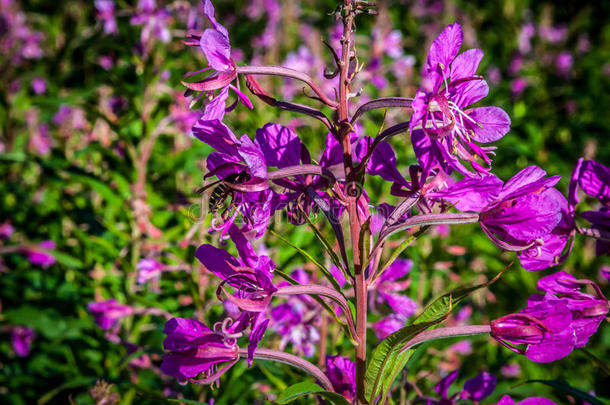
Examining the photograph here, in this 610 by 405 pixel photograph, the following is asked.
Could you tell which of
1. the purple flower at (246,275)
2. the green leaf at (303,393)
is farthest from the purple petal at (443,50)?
the green leaf at (303,393)

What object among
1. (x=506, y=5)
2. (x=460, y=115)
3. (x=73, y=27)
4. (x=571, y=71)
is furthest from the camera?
(x=506, y=5)

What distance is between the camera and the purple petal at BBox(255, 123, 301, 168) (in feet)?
3.72

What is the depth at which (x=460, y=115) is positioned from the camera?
107 centimetres

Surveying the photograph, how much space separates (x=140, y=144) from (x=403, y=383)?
1.96 meters

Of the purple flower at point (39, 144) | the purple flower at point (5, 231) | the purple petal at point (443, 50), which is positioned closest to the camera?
the purple petal at point (443, 50)

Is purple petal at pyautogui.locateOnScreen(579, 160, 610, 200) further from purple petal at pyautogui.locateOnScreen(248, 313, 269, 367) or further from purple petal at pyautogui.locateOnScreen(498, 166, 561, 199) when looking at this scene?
A: purple petal at pyautogui.locateOnScreen(248, 313, 269, 367)

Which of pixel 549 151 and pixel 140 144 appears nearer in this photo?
pixel 140 144

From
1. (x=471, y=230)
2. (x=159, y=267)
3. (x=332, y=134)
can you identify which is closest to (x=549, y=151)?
(x=471, y=230)

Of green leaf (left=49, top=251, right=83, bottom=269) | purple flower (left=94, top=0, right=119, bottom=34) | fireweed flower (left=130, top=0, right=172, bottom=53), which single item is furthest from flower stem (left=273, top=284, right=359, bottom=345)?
purple flower (left=94, top=0, right=119, bottom=34)

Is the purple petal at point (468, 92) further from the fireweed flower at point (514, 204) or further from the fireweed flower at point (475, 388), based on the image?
the fireweed flower at point (475, 388)

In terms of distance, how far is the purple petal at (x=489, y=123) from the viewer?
42.2 inches

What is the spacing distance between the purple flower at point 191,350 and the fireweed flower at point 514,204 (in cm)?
58

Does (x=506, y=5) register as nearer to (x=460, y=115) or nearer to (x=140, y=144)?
(x=140, y=144)

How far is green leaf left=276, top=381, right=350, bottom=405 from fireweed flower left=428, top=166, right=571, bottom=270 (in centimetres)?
48
